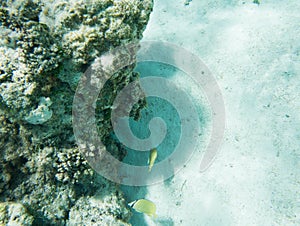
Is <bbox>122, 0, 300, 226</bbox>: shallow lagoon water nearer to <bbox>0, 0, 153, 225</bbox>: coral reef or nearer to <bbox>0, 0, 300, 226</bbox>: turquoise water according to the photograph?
<bbox>0, 0, 300, 226</bbox>: turquoise water

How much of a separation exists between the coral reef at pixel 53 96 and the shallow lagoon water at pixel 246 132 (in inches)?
34.2

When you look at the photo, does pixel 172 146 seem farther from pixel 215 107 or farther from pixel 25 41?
pixel 25 41

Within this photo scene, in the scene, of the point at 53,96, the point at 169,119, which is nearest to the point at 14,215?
the point at 53,96

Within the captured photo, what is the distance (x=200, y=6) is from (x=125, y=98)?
316 centimetres

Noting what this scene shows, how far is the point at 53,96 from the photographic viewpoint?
2.26 m

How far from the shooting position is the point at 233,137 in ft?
10.4

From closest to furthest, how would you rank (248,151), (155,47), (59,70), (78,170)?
1. (59,70)
2. (78,170)
3. (248,151)
4. (155,47)

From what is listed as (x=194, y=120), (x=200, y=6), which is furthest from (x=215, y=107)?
(x=200, y=6)

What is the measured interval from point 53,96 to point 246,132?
2.49 meters

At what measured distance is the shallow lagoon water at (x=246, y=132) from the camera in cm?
282

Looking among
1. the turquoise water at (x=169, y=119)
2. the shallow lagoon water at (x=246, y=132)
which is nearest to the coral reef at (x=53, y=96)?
the turquoise water at (x=169, y=119)

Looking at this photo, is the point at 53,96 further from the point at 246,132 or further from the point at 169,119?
the point at 246,132

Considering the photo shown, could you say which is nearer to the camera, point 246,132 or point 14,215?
point 14,215

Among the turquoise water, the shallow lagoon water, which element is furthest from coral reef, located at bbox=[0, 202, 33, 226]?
the shallow lagoon water
